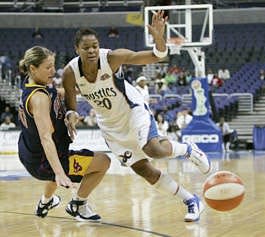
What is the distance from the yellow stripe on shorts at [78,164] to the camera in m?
5.21

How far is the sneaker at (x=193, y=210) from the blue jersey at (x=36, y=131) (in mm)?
1140

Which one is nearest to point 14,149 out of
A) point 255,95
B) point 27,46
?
point 255,95

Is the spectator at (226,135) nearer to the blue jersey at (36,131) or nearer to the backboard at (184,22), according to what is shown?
the backboard at (184,22)

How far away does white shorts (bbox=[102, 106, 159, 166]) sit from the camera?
5320mm

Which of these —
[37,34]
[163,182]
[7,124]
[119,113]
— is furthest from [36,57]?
[37,34]

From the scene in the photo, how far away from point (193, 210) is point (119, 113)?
1.03 m

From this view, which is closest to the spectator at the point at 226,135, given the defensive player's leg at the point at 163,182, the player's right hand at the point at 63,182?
Result: the defensive player's leg at the point at 163,182

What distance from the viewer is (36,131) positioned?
509cm

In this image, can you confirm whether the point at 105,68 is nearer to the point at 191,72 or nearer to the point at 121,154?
the point at 121,154

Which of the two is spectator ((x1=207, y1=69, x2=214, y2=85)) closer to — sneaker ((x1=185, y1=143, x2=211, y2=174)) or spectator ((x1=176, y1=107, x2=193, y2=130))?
spectator ((x1=176, y1=107, x2=193, y2=130))

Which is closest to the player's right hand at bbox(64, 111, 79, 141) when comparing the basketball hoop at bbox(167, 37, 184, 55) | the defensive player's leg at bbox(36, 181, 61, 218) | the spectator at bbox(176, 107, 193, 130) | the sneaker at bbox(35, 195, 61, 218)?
the defensive player's leg at bbox(36, 181, 61, 218)

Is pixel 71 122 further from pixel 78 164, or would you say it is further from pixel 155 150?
pixel 155 150

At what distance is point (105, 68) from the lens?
17.3 ft

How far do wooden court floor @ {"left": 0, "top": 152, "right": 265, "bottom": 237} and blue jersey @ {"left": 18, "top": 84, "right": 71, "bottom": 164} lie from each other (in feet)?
1.95
